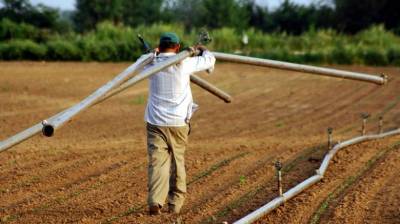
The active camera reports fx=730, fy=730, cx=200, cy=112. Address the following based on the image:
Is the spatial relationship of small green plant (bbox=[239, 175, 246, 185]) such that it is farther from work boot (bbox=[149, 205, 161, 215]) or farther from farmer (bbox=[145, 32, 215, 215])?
work boot (bbox=[149, 205, 161, 215])

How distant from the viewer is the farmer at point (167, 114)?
6375mm

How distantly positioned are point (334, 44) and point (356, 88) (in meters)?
13.9

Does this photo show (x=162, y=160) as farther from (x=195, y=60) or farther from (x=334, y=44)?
(x=334, y=44)

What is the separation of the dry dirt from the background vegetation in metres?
13.7

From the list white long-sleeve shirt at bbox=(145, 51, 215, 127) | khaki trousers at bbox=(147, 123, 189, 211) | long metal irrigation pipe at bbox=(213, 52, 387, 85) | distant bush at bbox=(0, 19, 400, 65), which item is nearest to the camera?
long metal irrigation pipe at bbox=(213, 52, 387, 85)

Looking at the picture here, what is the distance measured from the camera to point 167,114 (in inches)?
255

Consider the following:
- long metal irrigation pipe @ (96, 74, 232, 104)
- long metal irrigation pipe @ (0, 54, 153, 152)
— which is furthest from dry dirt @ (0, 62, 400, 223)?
long metal irrigation pipe @ (0, 54, 153, 152)

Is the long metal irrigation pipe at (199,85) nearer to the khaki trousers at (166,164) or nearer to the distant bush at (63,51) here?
the khaki trousers at (166,164)

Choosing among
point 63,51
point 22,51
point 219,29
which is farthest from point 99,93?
point 219,29

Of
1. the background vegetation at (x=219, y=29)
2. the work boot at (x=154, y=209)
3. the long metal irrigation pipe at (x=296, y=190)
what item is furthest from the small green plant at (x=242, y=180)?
the background vegetation at (x=219, y=29)

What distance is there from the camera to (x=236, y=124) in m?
14.0

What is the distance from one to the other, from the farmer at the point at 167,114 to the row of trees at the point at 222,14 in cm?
3677

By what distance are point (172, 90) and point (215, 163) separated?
3059mm

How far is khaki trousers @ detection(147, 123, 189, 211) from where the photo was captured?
647 centimetres
